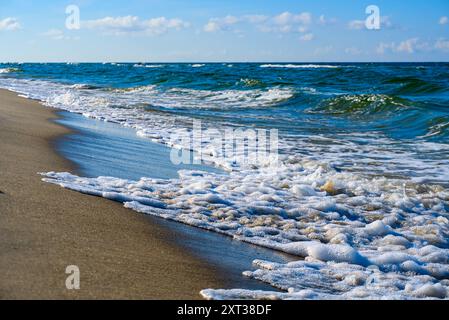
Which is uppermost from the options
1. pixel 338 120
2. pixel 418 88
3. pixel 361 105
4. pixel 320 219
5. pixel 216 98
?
pixel 418 88

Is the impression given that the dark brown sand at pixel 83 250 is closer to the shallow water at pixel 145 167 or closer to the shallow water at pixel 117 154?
the shallow water at pixel 145 167

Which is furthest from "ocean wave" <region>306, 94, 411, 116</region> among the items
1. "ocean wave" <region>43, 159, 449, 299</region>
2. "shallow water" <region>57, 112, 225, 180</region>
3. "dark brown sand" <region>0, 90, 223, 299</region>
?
"dark brown sand" <region>0, 90, 223, 299</region>

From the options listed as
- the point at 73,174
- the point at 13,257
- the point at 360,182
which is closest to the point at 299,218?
the point at 360,182

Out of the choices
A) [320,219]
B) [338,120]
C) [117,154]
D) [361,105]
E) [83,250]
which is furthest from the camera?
[361,105]

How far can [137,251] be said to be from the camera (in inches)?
128

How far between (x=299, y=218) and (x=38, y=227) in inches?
89.2

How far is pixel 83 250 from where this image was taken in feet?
9.85

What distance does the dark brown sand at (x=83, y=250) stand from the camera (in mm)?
2506

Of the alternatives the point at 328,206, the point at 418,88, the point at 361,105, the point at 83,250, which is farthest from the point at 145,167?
the point at 418,88

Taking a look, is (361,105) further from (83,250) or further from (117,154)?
(83,250)

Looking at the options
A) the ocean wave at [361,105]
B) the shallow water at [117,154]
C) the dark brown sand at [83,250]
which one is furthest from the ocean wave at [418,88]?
the dark brown sand at [83,250]

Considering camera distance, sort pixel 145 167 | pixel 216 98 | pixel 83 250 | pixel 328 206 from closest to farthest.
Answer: pixel 83 250 → pixel 328 206 → pixel 145 167 → pixel 216 98

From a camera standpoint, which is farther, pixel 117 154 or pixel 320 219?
pixel 117 154
